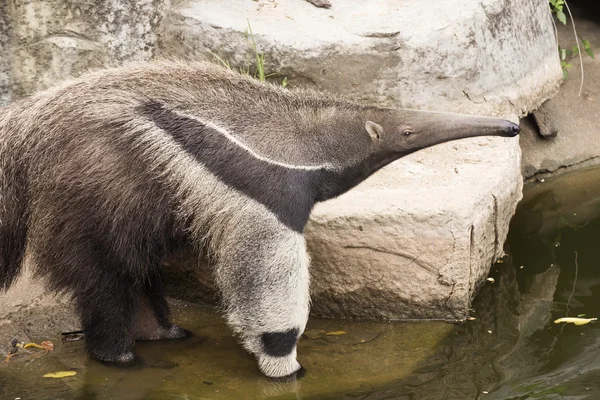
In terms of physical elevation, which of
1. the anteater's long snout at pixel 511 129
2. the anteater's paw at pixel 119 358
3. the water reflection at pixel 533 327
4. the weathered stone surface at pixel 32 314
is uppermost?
the anteater's long snout at pixel 511 129

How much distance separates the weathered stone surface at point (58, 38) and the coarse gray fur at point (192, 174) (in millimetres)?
1457

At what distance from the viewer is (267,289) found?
5699 millimetres

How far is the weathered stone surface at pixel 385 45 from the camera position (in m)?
7.92

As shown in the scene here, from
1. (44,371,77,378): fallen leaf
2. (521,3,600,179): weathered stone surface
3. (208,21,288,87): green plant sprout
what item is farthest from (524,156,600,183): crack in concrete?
(44,371,77,378): fallen leaf

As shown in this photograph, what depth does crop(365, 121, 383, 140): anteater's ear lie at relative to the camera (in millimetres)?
5777

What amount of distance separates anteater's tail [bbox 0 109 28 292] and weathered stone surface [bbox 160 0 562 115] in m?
2.56

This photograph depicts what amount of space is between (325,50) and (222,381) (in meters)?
3.23

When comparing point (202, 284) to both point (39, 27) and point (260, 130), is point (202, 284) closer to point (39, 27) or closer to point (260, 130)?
point (260, 130)

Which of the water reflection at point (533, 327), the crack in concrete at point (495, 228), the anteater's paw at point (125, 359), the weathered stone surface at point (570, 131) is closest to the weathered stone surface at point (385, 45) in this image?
the water reflection at point (533, 327)

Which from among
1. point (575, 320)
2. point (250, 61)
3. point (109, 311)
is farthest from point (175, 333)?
→ point (575, 320)

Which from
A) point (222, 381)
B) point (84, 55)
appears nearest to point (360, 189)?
point (222, 381)

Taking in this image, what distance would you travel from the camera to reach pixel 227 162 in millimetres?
5613

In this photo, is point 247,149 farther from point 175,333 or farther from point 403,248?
point 175,333

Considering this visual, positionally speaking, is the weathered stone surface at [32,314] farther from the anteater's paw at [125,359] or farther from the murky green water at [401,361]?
the anteater's paw at [125,359]
